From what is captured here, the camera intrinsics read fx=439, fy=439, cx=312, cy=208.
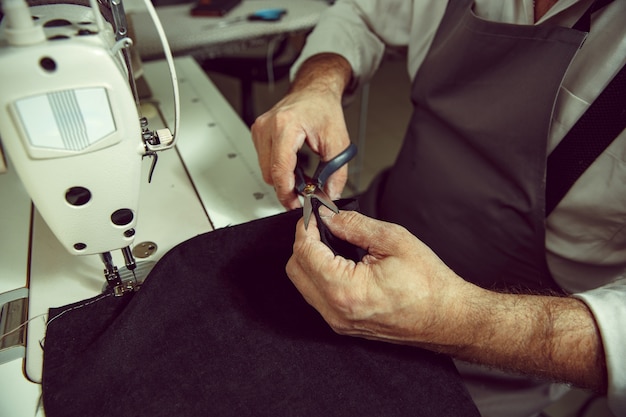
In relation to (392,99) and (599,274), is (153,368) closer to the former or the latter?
(599,274)

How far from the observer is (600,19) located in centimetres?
68

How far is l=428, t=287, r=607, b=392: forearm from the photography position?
53 cm

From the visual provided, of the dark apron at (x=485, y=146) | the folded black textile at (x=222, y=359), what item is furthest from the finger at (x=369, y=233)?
the dark apron at (x=485, y=146)

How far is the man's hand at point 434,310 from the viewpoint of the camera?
0.52 metres

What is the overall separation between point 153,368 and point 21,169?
0.84 feet

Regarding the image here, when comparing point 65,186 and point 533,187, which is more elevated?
point 65,186

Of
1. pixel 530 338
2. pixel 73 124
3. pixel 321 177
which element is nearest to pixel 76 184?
pixel 73 124

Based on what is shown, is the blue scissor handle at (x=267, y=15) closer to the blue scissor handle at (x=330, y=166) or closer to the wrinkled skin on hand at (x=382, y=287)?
the blue scissor handle at (x=330, y=166)

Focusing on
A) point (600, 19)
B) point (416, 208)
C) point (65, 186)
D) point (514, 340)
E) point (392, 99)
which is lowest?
point (392, 99)

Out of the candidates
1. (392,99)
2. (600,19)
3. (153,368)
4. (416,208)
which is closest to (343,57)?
(416,208)

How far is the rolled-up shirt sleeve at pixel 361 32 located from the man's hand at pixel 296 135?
0.61ft

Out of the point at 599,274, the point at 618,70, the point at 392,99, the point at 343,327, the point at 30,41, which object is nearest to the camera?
the point at 30,41

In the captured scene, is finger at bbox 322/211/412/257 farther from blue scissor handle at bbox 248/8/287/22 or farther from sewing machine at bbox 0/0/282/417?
blue scissor handle at bbox 248/8/287/22

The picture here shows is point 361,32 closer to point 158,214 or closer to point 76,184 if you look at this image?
point 158,214
